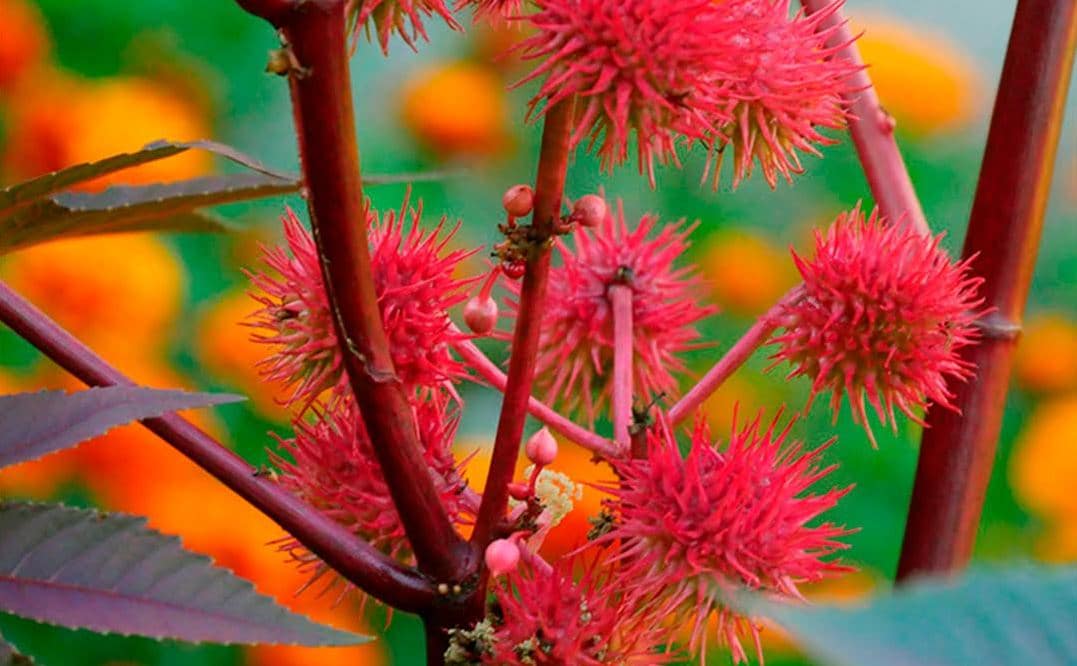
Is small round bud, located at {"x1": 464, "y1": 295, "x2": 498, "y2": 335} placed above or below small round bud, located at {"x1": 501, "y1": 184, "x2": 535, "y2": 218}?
below

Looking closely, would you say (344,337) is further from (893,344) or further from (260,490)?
(893,344)

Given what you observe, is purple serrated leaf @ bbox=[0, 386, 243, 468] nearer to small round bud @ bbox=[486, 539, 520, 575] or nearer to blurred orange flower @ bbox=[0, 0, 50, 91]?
small round bud @ bbox=[486, 539, 520, 575]

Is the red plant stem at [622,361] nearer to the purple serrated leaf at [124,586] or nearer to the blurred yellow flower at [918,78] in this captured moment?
the purple serrated leaf at [124,586]

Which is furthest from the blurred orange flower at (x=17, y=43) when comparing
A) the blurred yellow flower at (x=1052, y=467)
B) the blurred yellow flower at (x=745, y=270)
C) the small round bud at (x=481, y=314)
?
the blurred yellow flower at (x=1052, y=467)

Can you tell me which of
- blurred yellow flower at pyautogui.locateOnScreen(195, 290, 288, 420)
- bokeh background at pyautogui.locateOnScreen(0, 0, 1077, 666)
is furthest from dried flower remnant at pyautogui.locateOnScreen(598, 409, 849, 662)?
blurred yellow flower at pyautogui.locateOnScreen(195, 290, 288, 420)

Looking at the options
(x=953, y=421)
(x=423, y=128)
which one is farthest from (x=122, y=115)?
(x=953, y=421)
